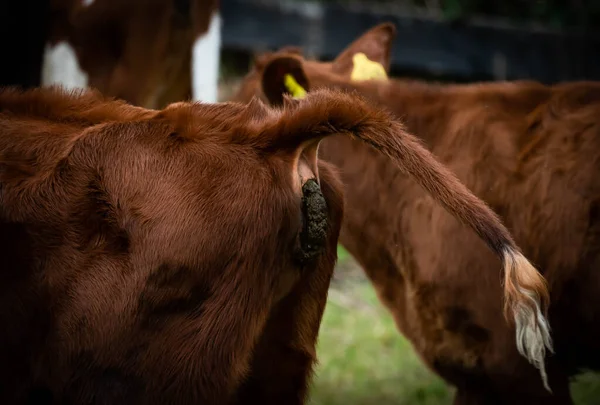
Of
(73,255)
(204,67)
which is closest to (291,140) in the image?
(73,255)

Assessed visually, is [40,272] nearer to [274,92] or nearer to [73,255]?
[73,255]

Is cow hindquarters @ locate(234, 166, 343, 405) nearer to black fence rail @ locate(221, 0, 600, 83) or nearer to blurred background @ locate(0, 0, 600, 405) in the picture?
blurred background @ locate(0, 0, 600, 405)

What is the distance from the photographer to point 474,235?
382 cm

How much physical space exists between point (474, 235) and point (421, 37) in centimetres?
490

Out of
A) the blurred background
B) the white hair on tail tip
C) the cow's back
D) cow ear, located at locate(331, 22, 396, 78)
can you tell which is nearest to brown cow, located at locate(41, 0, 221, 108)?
cow ear, located at locate(331, 22, 396, 78)

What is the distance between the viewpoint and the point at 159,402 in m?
2.63

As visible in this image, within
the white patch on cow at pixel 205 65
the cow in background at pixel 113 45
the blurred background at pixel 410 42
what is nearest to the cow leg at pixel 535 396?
the blurred background at pixel 410 42

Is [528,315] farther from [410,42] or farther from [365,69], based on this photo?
[410,42]

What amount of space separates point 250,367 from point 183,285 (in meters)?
0.38

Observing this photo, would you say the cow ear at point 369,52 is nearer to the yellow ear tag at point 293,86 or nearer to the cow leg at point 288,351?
the yellow ear tag at point 293,86

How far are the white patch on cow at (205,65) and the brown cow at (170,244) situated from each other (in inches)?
112

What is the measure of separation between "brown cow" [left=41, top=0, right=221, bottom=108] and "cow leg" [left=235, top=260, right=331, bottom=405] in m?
2.67

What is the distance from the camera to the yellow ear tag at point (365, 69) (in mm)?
4844

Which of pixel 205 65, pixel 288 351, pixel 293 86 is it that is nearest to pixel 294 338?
pixel 288 351
